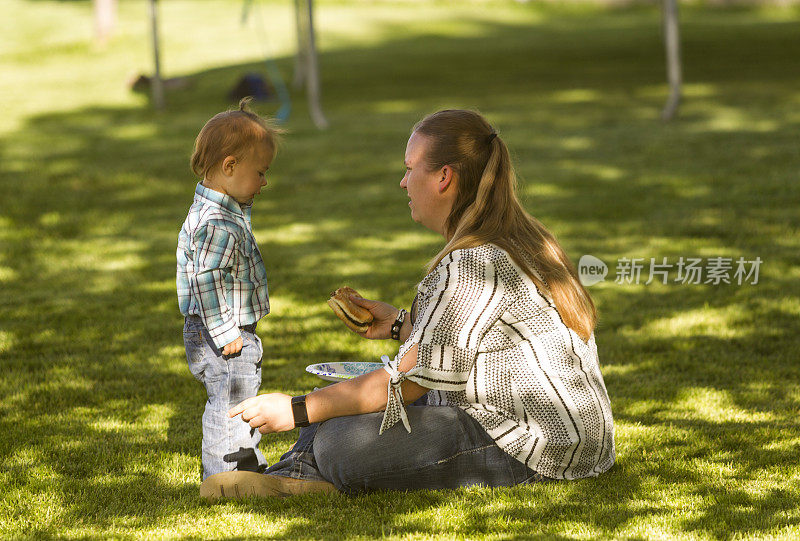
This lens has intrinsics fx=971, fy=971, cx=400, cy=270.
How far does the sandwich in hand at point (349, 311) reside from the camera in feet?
12.6

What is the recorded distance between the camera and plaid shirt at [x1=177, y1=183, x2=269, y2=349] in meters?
3.73

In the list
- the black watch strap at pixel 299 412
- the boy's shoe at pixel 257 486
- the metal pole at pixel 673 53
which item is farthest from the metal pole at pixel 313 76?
the black watch strap at pixel 299 412

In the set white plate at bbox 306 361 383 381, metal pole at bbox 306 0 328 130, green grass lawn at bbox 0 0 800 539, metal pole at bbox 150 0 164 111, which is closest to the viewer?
green grass lawn at bbox 0 0 800 539

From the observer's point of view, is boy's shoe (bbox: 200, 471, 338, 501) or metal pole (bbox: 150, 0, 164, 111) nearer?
boy's shoe (bbox: 200, 471, 338, 501)

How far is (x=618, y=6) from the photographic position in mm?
33562

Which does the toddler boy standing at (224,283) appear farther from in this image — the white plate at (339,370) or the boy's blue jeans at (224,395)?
the white plate at (339,370)

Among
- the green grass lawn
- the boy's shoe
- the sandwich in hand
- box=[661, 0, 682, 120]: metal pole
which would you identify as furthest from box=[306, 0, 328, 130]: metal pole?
the boy's shoe

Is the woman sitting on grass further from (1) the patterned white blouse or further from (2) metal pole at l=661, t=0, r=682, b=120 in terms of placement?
(2) metal pole at l=661, t=0, r=682, b=120

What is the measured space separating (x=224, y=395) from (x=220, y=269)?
1.62 feet

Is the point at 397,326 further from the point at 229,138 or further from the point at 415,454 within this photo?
the point at 229,138

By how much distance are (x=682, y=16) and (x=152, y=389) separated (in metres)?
28.5

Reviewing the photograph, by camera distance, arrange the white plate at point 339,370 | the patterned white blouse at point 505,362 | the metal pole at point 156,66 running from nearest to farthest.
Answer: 1. the patterned white blouse at point 505,362
2. the white plate at point 339,370
3. the metal pole at point 156,66

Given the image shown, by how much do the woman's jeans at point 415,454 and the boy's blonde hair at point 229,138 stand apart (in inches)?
44.3

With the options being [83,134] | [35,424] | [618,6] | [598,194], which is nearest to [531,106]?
[598,194]
